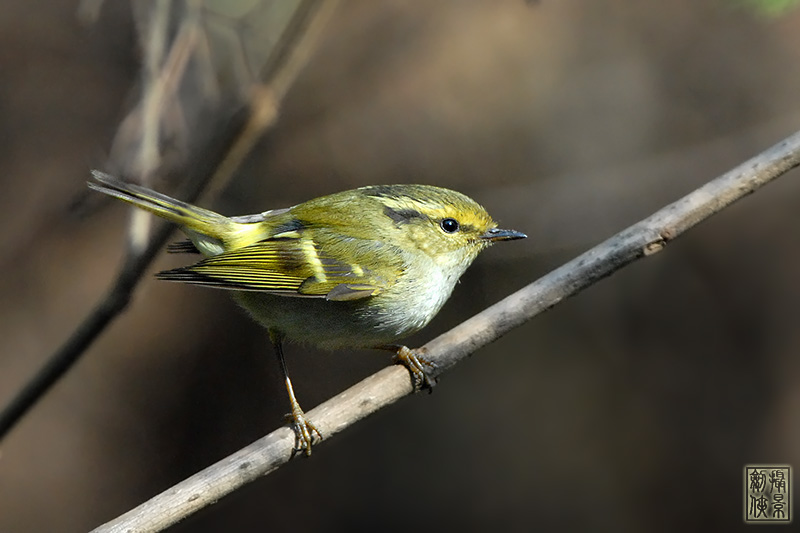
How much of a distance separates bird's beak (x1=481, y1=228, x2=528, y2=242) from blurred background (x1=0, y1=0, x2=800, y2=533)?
1.83 meters

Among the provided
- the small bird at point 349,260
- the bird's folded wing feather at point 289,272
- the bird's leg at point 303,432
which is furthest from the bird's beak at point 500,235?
the bird's leg at point 303,432

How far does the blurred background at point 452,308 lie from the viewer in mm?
4789

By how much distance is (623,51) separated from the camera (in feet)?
19.9

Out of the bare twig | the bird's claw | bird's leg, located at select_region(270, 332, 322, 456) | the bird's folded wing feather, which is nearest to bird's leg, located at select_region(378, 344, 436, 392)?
the bird's claw

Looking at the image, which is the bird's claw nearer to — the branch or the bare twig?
the branch

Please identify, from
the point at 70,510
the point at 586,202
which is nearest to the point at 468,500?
the point at 586,202

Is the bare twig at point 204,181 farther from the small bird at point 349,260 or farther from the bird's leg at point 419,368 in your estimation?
the bird's leg at point 419,368

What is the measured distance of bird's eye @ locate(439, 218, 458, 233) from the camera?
3.13 meters

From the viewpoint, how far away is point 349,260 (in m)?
3.09

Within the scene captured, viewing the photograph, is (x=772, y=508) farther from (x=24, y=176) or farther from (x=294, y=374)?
(x=24, y=176)

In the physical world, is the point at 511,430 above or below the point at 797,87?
below

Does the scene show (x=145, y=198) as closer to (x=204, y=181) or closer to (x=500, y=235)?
(x=204, y=181)

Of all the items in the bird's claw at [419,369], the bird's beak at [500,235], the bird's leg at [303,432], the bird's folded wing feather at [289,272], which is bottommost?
the bird's leg at [303,432]

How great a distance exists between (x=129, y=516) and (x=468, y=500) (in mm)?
3344
